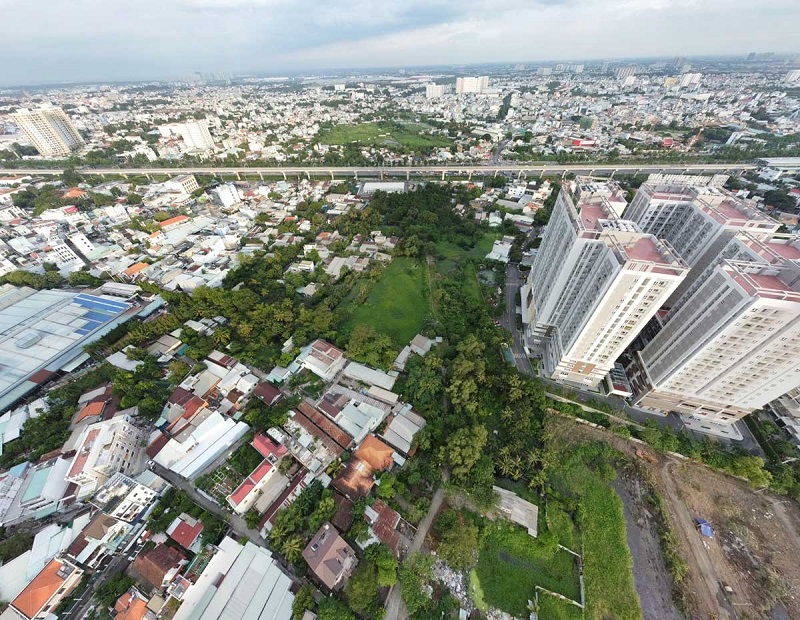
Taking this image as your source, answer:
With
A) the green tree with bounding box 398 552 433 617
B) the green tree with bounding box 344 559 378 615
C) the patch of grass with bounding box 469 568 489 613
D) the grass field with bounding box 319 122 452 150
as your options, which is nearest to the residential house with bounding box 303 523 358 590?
the green tree with bounding box 344 559 378 615

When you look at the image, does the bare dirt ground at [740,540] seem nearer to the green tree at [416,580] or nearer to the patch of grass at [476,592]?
the patch of grass at [476,592]

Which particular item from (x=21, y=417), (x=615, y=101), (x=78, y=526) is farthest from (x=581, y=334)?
(x=615, y=101)

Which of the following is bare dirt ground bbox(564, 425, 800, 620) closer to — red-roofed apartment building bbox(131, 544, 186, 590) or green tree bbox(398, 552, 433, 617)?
green tree bbox(398, 552, 433, 617)

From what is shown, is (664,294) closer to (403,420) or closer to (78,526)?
(403,420)

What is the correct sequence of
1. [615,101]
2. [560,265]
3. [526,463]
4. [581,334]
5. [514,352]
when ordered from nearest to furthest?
[526,463], [581,334], [560,265], [514,352], [615,101]

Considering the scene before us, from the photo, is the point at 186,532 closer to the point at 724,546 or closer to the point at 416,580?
the point at 416,580
